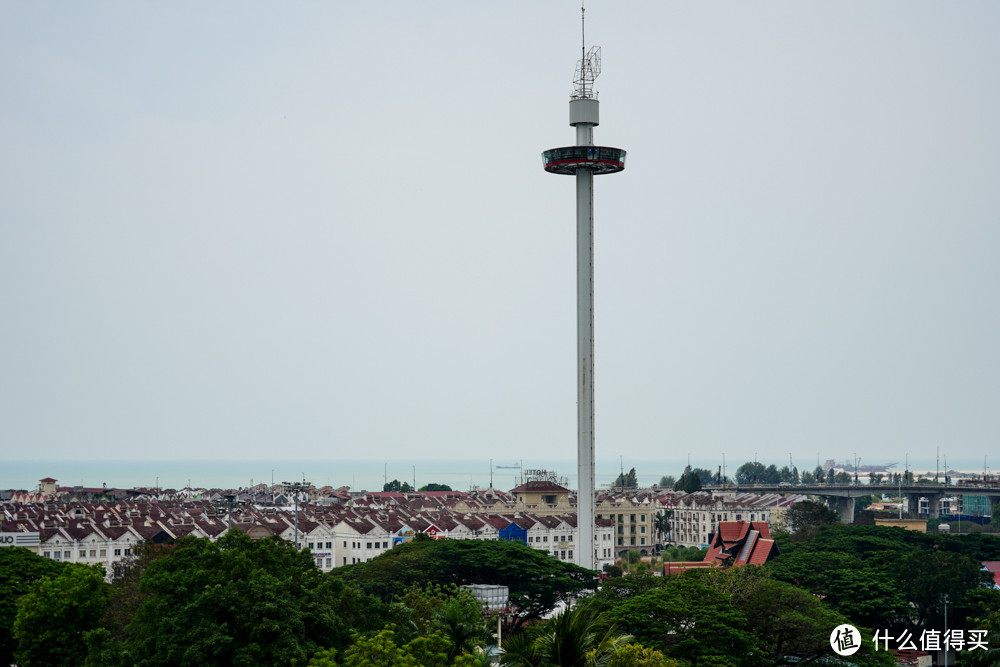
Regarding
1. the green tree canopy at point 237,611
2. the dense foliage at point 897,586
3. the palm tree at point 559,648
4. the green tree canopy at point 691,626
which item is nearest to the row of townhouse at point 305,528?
the dense foliage at point 897,586

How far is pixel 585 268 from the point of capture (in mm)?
90125

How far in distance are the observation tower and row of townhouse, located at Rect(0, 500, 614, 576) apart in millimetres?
20622

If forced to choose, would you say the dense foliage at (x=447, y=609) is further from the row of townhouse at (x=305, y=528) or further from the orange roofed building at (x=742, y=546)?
the row of townhouse at (x=305, y=528)

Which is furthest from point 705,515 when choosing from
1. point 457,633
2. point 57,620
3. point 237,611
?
point 457,633

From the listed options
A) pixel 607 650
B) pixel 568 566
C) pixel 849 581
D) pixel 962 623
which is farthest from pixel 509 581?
pixel 607 650

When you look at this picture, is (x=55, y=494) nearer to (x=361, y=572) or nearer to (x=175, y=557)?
(x=361, y=572)

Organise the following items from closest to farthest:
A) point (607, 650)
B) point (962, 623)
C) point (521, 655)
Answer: point (521, 655) → point (607, 650) → point (962, 623)

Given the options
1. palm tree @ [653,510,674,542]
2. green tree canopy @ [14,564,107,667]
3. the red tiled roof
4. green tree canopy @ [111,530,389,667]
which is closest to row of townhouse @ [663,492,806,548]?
palm tree @ [653,510,674,542]

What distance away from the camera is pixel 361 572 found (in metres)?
78.4

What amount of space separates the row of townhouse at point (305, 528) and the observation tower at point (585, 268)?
67.7ft

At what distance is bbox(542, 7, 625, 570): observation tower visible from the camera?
89000 millimetres

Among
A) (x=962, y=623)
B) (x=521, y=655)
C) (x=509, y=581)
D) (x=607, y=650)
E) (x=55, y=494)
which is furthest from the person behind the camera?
(x=55, y=494)

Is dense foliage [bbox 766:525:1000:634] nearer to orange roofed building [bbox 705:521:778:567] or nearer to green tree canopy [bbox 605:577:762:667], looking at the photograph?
orange roofed building [bbox 705:521:778:567]

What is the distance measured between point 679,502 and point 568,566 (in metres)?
92.8
